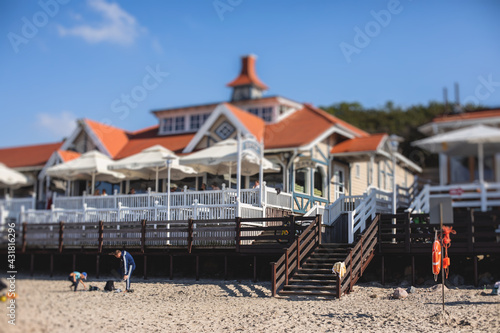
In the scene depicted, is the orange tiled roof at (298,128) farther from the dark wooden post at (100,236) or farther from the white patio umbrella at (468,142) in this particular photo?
the dark wooden post at (100,236)

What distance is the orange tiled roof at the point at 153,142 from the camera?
93.8 feet

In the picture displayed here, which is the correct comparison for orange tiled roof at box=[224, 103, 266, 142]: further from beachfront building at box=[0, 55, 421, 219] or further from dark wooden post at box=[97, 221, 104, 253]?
dark wooden post at box=[97, 221, 104, 253]

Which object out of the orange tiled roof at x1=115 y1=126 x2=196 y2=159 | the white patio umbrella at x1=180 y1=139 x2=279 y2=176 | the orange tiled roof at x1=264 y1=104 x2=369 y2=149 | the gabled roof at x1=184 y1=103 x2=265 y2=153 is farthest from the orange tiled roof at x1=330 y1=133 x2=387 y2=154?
the orange tiled roof at x1=115 y1=126 x2=196 y2=159

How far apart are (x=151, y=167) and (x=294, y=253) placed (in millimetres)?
8957

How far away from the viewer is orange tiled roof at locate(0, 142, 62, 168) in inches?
1191

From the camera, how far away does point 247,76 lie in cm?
3716

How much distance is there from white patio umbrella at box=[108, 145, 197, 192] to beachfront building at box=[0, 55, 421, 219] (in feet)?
3.72

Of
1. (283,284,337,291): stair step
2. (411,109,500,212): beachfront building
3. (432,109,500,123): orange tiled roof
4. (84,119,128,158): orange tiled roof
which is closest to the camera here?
(283,284,337,291): stair step

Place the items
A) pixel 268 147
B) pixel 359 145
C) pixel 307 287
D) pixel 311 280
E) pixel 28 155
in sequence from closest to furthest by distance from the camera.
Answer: pixel 307 287 → pixel 311 280 → pixel 268 147 → pixel 359 145 → pixel 28 155

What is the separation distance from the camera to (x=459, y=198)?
22.5 m

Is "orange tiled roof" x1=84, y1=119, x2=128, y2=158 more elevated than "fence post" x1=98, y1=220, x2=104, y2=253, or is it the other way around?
"orange tiled roof" x1=84, y1=119, x2=128, y2=158

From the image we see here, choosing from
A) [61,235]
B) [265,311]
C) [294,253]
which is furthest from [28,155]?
[265,311]

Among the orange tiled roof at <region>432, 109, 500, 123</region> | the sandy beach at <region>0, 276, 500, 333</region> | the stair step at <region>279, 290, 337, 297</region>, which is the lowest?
the sandy beach at <region>0, 276, 500, 333</region>

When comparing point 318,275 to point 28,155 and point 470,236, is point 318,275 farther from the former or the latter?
point 28,155
